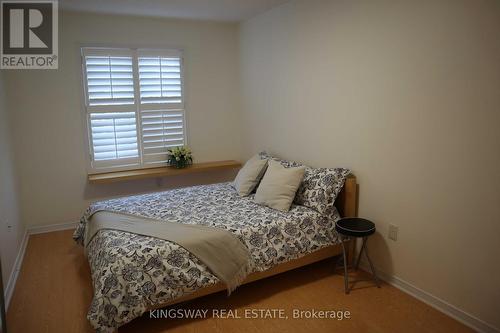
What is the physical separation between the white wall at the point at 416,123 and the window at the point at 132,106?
5.72 feet

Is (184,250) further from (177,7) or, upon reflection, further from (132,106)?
(177,7)

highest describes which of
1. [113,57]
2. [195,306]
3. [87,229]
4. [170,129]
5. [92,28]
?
[92,28]

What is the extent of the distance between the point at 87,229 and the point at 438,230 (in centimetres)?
283

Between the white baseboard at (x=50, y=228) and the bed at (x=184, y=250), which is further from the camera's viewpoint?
the white baseboard at (x=50, y=228)

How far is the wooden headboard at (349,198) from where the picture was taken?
9.77 feet

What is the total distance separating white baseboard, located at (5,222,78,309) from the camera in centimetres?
263

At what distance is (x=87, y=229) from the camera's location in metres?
3.02

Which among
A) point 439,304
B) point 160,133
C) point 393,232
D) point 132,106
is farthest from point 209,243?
point 132,106

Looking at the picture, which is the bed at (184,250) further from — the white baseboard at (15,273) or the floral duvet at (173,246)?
the white baseboard at (15,273)

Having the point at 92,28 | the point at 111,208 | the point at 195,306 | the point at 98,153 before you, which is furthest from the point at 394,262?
the point at 92,28

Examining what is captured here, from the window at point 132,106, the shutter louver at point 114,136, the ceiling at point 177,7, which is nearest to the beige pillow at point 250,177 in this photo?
the window at point 132,106

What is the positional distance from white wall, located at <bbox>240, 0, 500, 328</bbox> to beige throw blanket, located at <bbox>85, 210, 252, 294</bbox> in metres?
1.19

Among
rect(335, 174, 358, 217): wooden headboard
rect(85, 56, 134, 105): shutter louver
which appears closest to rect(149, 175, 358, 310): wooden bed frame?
rect(335, 174, 358, 217): wooden headboard

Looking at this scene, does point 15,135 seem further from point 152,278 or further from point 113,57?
point 152,278
